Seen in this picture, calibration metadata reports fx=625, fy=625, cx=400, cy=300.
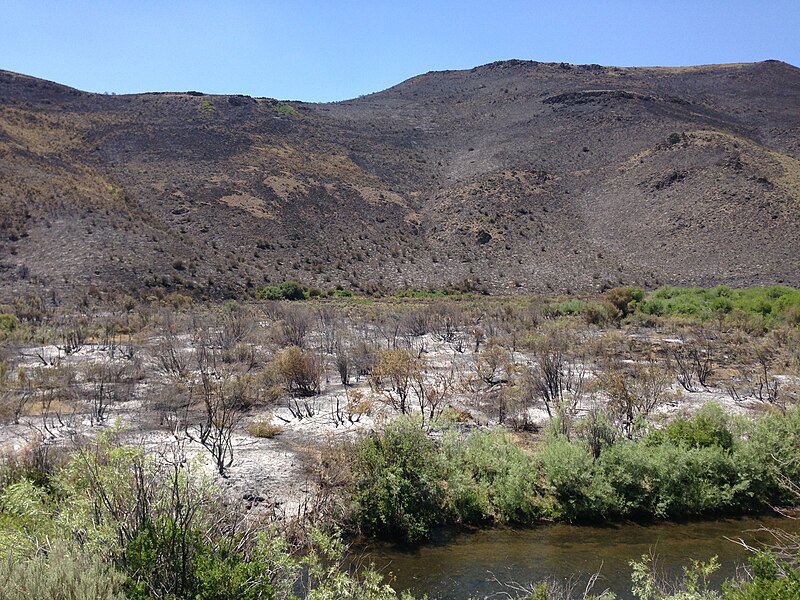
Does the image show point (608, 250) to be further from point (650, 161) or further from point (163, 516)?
point (163, 516)

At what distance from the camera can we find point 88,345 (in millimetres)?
24438

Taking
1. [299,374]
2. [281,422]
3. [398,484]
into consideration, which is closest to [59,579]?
[398,484]

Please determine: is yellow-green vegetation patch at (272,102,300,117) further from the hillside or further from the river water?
the river water

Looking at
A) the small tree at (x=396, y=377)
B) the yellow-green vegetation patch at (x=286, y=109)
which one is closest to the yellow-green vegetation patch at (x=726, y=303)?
the small tree at (x=396, y=377)

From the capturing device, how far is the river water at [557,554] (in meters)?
9.43

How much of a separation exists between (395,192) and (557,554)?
58559 millimetres

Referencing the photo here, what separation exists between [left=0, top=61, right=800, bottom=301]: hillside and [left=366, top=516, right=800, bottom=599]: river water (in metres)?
31.3

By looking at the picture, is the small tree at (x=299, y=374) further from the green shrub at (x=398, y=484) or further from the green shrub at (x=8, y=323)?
the green shrub at (x=8, y=323)

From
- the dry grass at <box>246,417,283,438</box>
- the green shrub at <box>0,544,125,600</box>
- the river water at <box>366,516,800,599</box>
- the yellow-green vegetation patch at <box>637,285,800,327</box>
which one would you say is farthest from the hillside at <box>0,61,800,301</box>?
the green shrub at <box>0,544,125,600</box>

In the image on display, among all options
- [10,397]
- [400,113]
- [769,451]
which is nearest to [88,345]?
[10,397]

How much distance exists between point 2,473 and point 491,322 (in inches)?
943

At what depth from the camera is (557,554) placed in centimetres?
1043

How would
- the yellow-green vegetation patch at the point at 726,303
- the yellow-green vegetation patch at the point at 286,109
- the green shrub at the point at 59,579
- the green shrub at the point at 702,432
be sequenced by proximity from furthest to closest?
the yellow-green vegetation patch at the point at 286,109 → the yellow-green vegetation patch at the point at 726,303 → the green shrub at the point at 702,432 → the green shrub at the point at 59,579

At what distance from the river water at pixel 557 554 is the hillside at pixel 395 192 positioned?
31.3m
